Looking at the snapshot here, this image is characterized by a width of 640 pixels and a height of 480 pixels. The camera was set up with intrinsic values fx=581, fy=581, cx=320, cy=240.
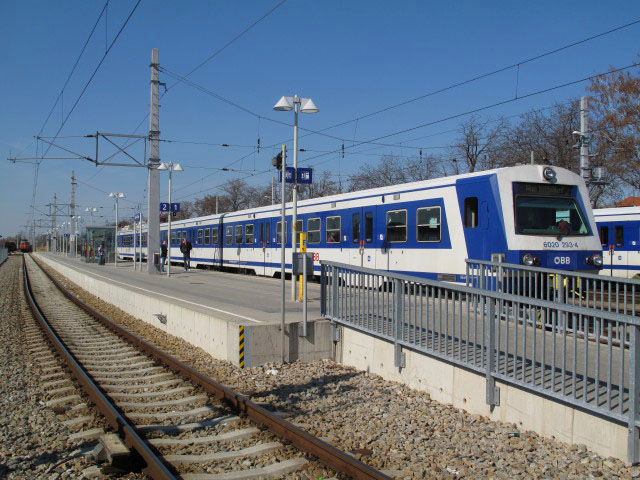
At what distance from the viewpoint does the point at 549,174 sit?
13.0 metres

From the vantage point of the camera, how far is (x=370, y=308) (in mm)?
9195

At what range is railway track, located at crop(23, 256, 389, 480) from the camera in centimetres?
520

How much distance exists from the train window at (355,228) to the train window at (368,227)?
1.37ft

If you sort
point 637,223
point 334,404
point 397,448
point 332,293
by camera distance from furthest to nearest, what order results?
point 637,223
point 332,293
point 334,404
point 397,448

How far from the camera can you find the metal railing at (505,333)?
5250mm

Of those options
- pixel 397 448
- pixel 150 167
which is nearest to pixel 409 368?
pixel 397 448

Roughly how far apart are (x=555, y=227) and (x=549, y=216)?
27cm

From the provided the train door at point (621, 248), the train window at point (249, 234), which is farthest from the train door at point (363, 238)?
the train door at point (621, 248)

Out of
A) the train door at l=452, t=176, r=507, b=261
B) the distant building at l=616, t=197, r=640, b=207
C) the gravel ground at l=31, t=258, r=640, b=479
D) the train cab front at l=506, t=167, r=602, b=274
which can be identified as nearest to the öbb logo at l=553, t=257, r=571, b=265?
the train cab front at l=506, t=167, r=602, b=274

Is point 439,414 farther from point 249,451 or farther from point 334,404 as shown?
point 249,451

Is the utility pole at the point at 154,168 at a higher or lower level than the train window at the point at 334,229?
higher

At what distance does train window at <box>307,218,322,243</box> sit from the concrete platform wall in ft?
35.9

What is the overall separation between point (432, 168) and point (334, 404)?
128 feet

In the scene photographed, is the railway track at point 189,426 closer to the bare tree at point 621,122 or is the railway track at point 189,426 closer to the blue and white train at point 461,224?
the blue and white train at point 461,224
